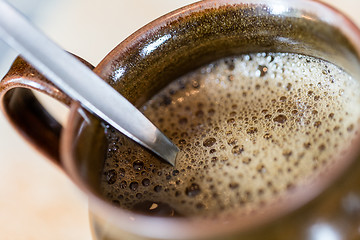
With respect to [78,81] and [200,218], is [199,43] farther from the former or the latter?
[200,218]

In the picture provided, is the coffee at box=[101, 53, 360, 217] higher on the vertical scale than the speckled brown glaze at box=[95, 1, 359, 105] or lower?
lower

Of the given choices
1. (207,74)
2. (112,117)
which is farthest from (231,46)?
(112,117)

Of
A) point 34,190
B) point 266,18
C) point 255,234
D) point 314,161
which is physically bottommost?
point 255,234

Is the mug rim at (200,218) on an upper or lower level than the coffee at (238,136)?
lower

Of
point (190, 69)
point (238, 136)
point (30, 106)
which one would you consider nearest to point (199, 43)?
point (190, 69)

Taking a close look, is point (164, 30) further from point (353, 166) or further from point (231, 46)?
point (353, 166)
